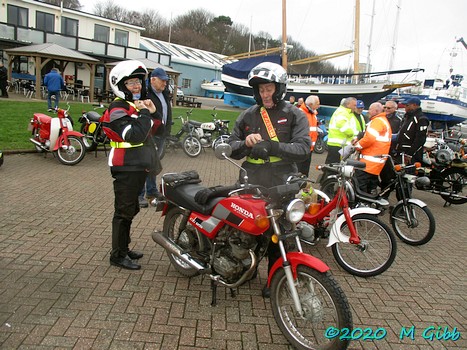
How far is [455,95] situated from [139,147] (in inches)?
1125

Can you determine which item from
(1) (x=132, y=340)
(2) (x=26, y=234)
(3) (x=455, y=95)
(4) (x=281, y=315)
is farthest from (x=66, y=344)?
(3) (x=455, y=95)

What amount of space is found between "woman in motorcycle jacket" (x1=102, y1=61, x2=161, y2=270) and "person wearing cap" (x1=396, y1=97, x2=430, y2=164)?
541 cm

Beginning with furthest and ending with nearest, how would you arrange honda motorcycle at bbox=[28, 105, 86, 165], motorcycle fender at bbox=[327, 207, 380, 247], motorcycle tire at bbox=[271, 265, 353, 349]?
1. honda motorcycle at bbox=[28, 105, 86, 165]
2. motorcycle fender at bbox=[327, 207, 380, 247]
3. motorcycle tire at bbox=[271, 265, 353, 349]

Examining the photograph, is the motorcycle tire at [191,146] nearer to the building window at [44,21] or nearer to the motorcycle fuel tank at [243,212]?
the motorcycle fuel tank at [243,212]

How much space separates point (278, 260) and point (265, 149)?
2.90ft

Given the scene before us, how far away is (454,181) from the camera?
7.61 m

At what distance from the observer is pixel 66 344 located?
2561mm

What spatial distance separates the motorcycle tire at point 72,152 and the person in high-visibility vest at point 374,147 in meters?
5.94

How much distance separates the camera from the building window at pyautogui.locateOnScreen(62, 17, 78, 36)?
27.7 m

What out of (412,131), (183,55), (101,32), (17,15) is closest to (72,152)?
(412,131)

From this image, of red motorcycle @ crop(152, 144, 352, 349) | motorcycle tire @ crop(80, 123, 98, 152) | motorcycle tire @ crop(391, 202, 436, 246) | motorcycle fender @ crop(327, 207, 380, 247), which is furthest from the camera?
motorcycle tire @ crop(80, 123, 98, 152)

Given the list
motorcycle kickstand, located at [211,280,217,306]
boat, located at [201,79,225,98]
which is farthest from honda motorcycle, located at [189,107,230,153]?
boat, located at [201,79,225,98]

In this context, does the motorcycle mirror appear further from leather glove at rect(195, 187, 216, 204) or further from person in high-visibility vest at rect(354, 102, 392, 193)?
person in high-visibility vest at rect(354, 102, 392, 193)

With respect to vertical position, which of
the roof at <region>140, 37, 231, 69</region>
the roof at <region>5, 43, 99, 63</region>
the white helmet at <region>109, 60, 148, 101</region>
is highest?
the roof at <region>140, 37, 231, 69</region>
